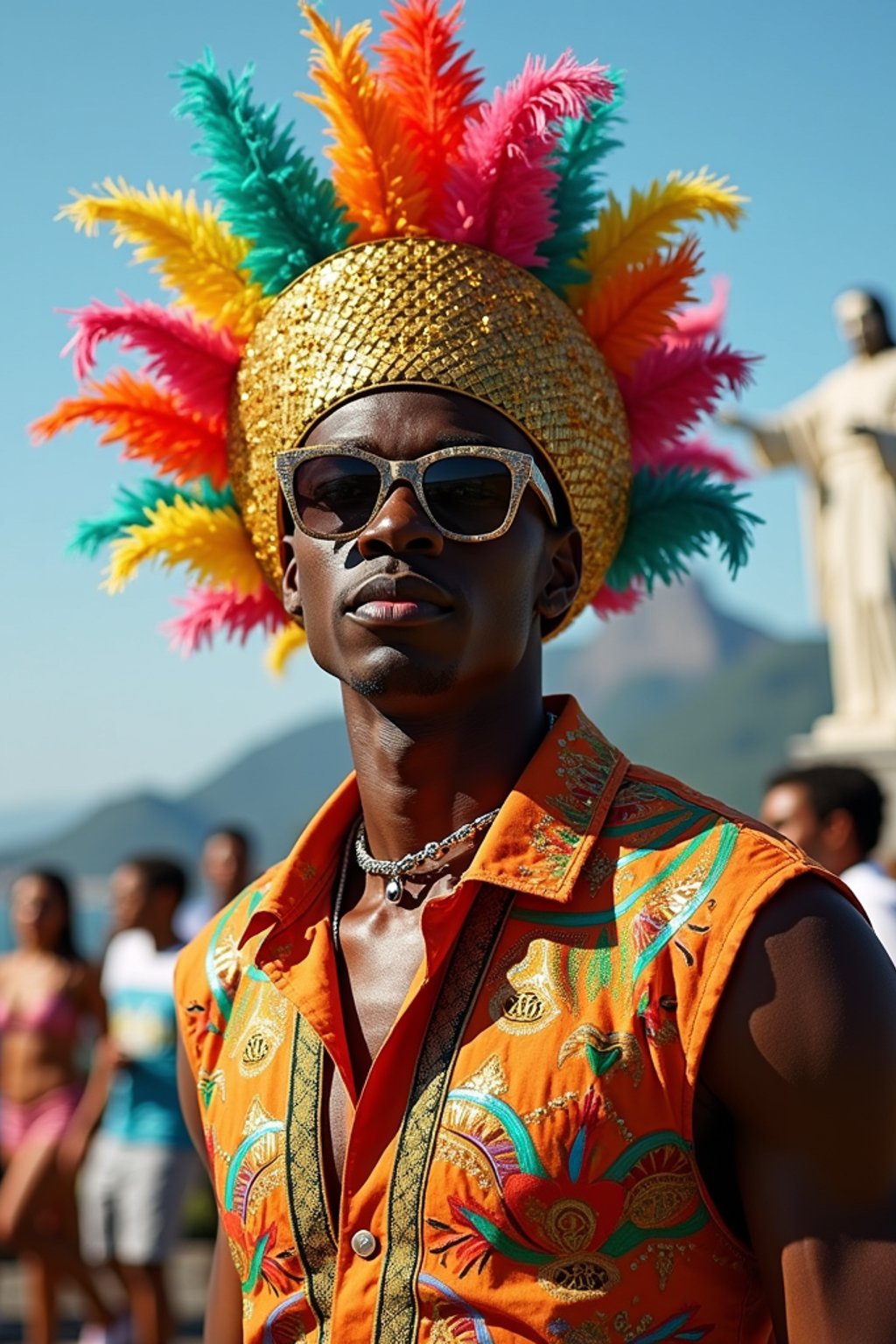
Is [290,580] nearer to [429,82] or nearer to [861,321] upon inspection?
[429,82]

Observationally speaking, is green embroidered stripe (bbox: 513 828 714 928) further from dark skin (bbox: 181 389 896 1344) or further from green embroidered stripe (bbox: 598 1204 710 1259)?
green embroidered stripe (bbox: 598 1204 710 1259)

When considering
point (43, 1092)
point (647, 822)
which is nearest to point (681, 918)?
point (647, 822)

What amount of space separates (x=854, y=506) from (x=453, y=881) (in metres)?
6.54

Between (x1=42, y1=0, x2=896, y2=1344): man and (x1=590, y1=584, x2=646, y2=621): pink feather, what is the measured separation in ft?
0.03

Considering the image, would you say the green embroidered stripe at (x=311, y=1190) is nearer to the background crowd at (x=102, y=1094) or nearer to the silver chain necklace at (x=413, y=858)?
the silver chain necklace at (x=413, y=858)

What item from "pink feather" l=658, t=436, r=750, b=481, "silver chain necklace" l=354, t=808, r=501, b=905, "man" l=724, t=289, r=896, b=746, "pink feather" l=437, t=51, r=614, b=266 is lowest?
"silver chain necklace" l=354, t=808, r=501, b=905

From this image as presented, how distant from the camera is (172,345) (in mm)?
2525

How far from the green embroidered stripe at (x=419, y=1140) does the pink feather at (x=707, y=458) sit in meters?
0.99

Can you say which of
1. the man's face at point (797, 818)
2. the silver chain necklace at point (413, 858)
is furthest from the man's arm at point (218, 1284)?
→ the man's face at point (797, 818)

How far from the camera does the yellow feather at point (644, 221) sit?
2510 mm

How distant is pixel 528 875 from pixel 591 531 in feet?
1.96

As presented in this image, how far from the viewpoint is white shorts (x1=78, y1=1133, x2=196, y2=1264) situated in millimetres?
6363

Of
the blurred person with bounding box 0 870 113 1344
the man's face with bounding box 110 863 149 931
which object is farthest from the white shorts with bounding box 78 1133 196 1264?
the man's face with bounding box 110 863 149 931

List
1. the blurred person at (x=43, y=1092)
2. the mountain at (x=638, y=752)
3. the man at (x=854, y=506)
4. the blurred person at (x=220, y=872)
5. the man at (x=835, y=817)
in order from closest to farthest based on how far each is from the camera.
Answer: the man at (x=835, y=817), the blurred person at (x=43, y=1092), the blurred person at (x=220, y=872), the man at (x=854, y=506), the mountain at (x=638, y=752)
